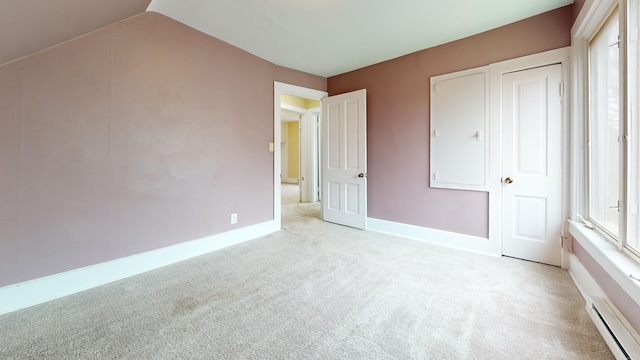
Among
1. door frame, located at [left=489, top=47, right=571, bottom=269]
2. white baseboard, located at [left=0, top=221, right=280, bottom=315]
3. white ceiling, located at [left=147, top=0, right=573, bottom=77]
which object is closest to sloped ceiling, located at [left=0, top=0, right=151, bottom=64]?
white ceiling, located at [left=147, top=0, right=573, bottom=77]

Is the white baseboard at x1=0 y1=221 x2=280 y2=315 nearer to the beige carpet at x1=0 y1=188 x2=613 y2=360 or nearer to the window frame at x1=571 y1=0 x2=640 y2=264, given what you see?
the beige carpet at x1=0 y1=188 x2=613 y2=360

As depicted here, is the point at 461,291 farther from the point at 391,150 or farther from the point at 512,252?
the point at 391,150

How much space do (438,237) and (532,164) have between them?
130 centimetres

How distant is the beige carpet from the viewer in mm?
1466

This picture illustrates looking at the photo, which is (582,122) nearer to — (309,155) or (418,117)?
(418,117)

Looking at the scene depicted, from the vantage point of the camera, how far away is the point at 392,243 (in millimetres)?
3326

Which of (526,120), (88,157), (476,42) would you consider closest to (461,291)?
(526,120)

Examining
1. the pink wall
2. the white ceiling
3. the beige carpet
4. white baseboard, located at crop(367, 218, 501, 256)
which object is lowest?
the beige carpet

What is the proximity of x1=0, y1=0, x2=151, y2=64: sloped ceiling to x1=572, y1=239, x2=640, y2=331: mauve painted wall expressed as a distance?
3718 mm

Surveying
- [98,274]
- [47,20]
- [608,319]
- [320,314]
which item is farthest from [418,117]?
[98,274]

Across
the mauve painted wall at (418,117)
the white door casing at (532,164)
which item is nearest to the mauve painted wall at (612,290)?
the white door casing at (532,164)

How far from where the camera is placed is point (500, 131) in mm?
2785

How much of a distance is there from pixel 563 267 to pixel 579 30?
7.13 feet

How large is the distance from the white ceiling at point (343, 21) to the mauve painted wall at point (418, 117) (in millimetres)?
157
